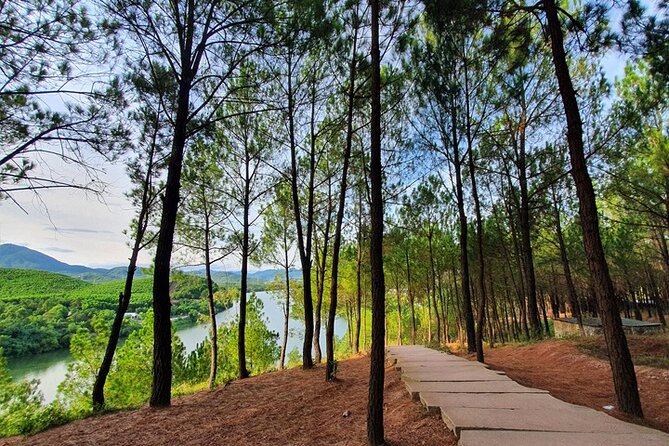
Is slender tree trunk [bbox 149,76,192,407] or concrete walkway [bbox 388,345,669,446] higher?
slender tree trunk [bbox 149,76,192,407]

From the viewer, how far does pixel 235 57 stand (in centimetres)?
660

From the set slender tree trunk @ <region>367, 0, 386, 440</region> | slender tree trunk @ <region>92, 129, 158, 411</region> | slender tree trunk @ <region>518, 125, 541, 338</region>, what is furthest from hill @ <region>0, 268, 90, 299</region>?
slender tree trunk @ <region>518, 125, 541, 338</region>

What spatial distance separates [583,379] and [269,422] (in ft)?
18.3

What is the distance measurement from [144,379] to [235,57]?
1652 cm

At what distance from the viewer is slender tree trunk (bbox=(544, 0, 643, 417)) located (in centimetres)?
367

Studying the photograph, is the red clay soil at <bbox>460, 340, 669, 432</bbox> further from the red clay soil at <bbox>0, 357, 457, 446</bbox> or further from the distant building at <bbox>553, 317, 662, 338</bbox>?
the distant building at <bbox>553, 317, 662, 338</bbox>

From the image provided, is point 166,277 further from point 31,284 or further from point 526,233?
point 31,284

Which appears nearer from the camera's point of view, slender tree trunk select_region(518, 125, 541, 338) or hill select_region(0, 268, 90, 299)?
slender tree trunk select_region(518, 125, 541, 338)

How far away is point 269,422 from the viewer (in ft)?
14.5

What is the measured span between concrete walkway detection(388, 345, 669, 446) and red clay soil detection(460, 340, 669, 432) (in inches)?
36.4

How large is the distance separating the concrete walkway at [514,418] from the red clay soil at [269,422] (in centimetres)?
23

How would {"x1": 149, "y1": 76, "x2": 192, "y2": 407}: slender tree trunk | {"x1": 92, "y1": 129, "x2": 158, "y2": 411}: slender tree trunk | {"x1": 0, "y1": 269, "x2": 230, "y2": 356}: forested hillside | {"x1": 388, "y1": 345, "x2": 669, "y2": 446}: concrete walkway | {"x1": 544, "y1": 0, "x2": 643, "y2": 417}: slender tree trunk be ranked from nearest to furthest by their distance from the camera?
{"x1": 388, "y1": 345, "x2": 669, "y2": 446}: concrete walkway
{"x1": 544, "y1": 0, "x2": 643, "y2": 417}: slender tree trunk
{"x1": 149, "y1": 76, "x2": 192, "y2": 407}: slender tree trunk
{"x1": 92, "y1": 129, "x2": 158, "y2": 411}: slender tree trunk
{"x1": 0, "y1": 269, "x2": 230, "y2": 356}: forested hillside

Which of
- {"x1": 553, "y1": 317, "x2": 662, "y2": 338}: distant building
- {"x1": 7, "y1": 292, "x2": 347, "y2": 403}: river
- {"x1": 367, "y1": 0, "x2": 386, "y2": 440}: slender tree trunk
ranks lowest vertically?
{"x1": 7, "y1": 292, "x2": 347, "y2": 403}: river

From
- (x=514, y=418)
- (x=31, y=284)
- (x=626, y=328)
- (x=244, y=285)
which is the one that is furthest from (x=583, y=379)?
(x=31, y=284)
